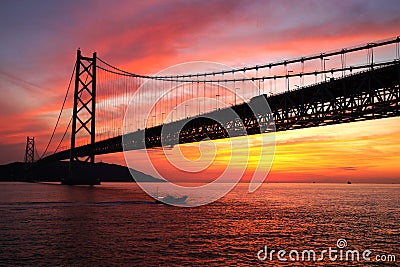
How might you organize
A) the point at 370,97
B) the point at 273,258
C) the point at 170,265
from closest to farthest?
the point at 170,265
the point at 273,258
the point at 370,97

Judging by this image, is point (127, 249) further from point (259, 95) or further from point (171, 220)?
point (259, 95)

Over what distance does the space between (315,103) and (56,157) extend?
292 feet

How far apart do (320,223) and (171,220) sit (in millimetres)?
14054

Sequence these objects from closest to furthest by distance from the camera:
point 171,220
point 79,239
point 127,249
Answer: point 127,249, point 79,239, point 171,220

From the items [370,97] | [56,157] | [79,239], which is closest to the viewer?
[79,239]

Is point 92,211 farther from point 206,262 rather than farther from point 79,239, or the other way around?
point 206,262

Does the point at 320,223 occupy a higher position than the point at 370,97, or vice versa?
the point at 370,97

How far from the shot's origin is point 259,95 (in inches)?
2069

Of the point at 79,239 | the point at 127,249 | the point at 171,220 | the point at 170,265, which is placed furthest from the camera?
the point at 171,220

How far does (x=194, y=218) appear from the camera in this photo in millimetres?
46500

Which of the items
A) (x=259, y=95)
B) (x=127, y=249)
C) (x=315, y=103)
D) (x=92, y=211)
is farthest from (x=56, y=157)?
(x=127, y=249)

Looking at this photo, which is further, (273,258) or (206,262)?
(273,258)

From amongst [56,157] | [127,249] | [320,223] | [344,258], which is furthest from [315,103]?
[56,157]

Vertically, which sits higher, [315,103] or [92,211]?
[315,103]
